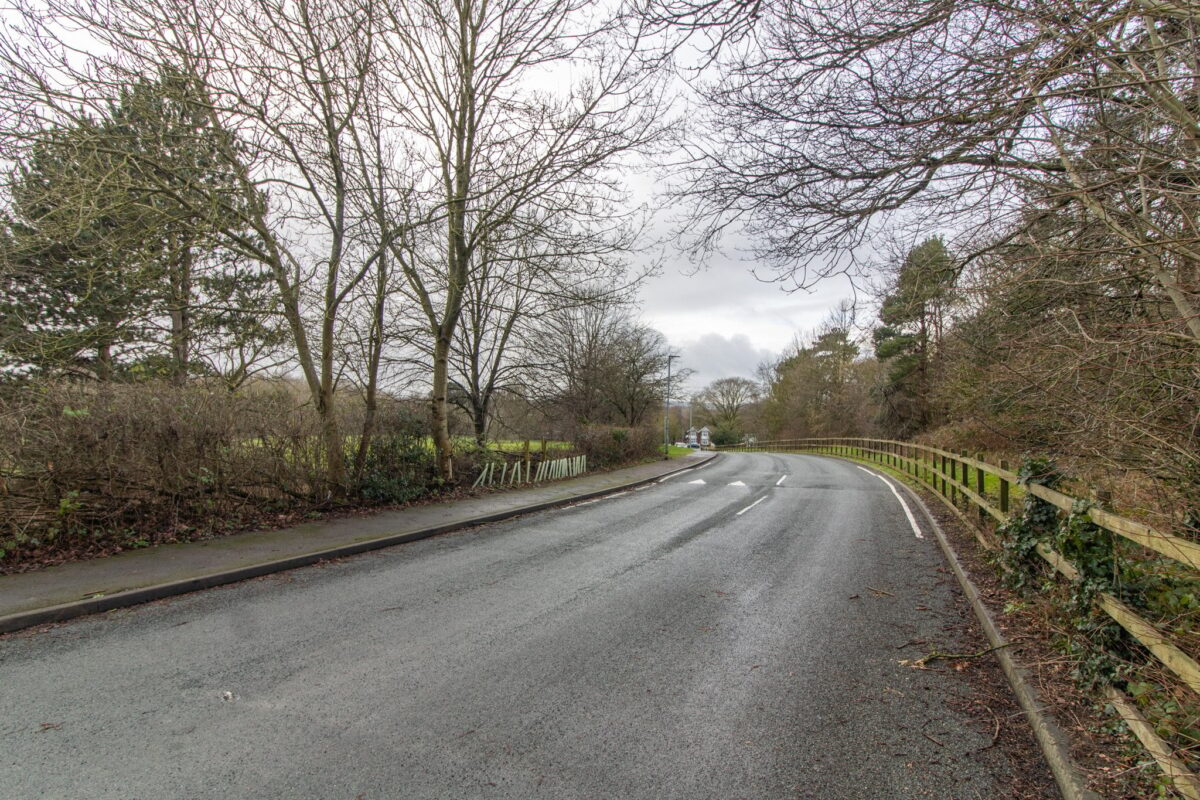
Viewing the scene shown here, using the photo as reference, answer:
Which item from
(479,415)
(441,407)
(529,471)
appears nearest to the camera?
(441,407)

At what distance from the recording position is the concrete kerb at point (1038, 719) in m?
2.59

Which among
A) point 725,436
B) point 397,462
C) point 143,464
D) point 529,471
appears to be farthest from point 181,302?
point 725,436

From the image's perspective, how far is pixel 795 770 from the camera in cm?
280

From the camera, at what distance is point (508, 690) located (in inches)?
142

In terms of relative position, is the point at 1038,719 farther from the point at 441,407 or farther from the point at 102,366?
the point at 102,366

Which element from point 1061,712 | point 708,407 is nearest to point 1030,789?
point 1061,712

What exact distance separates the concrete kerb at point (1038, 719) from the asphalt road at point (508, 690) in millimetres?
252

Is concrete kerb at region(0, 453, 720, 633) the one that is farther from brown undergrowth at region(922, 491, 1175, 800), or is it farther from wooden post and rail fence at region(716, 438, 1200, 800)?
wooden post and rail fence at region(716, 438, 1200, 800)

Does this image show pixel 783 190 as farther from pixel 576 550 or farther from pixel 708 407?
pixel 708 407

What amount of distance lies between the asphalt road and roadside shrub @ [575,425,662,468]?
45.7ft

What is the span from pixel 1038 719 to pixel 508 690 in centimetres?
305

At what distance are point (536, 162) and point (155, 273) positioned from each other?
21.9 ft

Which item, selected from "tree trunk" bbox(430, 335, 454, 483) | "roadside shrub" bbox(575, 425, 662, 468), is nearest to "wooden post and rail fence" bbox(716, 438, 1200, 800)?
"tree trunk" bbox(430, 335, 454, 483)

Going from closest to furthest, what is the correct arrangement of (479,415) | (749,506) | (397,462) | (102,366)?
(102,366)
(397,462)
(749,506)
(479,415)
